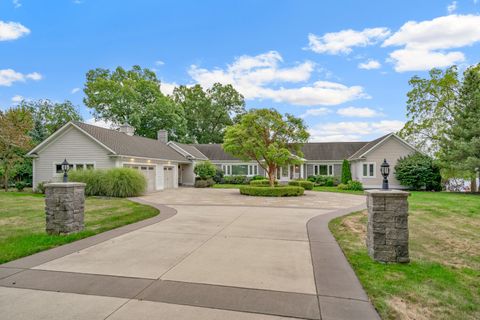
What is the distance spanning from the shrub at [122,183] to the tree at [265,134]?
651 centimetres

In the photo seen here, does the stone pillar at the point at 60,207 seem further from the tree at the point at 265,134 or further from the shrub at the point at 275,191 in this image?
the tree at the point at 265,134

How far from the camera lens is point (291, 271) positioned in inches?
166

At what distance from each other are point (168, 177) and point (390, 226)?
21.3 metres

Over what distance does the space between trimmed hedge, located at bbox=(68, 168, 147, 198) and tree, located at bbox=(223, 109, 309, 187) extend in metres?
6.63

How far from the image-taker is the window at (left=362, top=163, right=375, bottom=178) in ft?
80.0

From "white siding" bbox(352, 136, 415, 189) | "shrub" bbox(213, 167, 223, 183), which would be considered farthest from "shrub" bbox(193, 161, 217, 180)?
"white siding" bbox(352, 136, 415, 189)

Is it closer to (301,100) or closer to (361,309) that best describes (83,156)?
(361,309)

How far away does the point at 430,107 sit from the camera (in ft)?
84.5

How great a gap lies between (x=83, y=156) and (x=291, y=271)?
61.0 feet

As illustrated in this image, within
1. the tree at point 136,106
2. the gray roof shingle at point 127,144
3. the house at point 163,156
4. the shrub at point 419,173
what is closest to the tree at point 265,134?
the house at point 163,156

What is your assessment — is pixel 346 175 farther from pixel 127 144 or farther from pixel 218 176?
pixel 127 144

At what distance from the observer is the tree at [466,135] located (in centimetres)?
1789

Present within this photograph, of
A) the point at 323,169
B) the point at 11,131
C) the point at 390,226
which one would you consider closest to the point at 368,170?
the point at 323,169

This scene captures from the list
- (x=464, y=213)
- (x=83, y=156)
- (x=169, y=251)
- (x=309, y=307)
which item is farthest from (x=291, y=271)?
(x=83, y=156)
